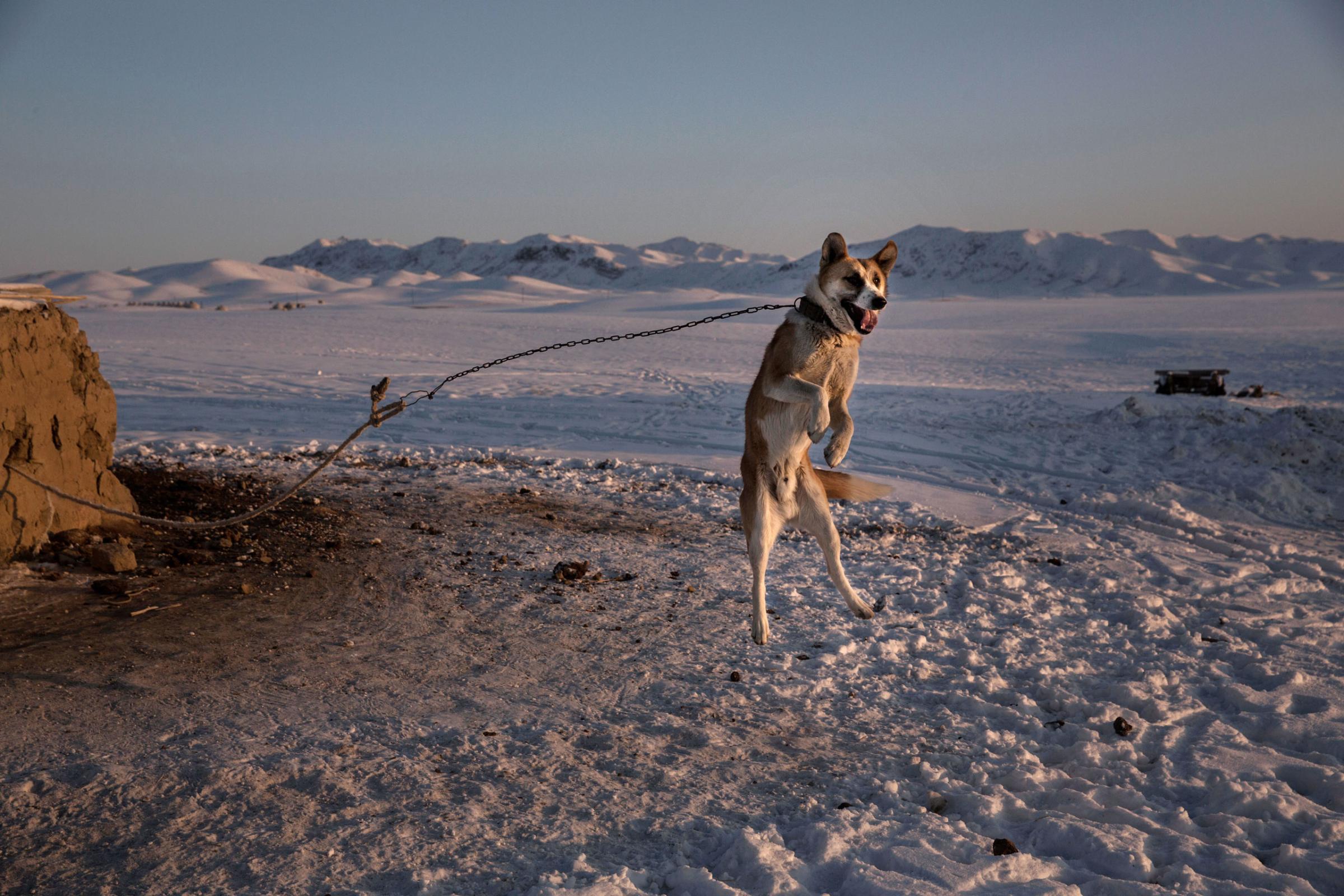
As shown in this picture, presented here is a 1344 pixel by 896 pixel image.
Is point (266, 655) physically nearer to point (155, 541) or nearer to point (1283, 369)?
point (155, 541)

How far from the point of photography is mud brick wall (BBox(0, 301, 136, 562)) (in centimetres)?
748

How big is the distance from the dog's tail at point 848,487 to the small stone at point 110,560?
6.49 m

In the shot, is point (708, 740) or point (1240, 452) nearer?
point (708, 740)

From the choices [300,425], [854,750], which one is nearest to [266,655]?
[854,750]

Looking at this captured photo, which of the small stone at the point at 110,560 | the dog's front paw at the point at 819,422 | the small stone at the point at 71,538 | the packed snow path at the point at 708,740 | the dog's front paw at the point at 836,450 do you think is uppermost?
the dog's front paw at the point at 819,422

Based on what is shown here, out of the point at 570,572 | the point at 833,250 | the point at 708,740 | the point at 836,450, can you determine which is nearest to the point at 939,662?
the point at 708,740

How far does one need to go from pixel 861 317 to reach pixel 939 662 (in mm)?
4514

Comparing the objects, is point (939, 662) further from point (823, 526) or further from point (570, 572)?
point (823, 526)

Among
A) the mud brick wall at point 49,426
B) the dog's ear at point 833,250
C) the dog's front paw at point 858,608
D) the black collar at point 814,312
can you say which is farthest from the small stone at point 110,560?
the dog's ear at point 833,250

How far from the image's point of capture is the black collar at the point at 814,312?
11.0 ft

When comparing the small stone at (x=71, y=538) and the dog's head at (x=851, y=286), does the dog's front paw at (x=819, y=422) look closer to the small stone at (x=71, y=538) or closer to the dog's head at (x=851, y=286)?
the dog's head at (x=851, y=286)

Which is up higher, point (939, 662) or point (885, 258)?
point (885, 258)

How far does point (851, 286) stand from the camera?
317cm

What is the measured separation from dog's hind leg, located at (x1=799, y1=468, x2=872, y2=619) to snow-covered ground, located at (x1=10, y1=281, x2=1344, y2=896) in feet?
4.36
